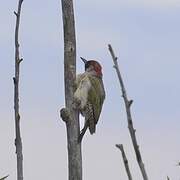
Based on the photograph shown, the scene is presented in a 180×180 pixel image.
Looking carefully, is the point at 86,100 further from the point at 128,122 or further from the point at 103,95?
the point at 128,122

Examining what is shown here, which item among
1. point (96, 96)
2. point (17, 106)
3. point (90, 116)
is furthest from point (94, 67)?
point (17, 106)

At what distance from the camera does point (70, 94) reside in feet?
15.5

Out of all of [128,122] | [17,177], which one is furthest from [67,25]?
[128,122]

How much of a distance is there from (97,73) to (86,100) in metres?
1.45

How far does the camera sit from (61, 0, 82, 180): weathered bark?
436 centimetres

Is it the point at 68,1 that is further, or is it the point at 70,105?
the point at 68,1

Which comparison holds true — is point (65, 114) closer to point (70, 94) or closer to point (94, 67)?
point (70, 94)

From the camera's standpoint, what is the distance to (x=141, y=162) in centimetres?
206

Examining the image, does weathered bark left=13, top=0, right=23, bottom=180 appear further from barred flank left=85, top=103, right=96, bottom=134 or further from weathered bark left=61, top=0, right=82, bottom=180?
barred flank left=85, top=103, right=96, bottom=134

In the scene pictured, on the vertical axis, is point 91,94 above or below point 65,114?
above

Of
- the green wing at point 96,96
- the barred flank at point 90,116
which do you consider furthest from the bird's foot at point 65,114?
the green wing at point 96,96

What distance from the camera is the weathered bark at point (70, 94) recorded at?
14.3 feet

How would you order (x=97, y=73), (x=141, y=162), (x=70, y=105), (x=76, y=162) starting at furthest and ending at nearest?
(x=97, y=73) → (x=70, y=105) → (x=76, y=162) → (x=141, y=162)

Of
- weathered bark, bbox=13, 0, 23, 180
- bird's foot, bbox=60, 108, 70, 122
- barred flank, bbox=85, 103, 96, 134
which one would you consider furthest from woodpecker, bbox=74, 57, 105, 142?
weathered bark, bbox=13, 0, 23, 180
